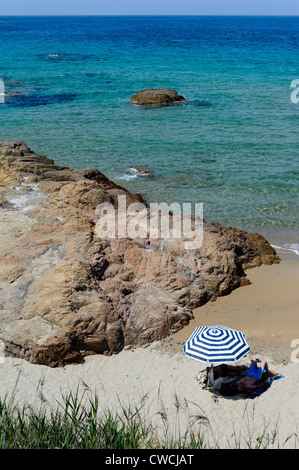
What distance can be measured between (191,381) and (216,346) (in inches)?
32.2

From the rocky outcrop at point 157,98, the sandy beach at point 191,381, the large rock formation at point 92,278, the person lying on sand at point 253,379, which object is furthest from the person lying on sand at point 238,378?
the rocky outcrop at point 157,98

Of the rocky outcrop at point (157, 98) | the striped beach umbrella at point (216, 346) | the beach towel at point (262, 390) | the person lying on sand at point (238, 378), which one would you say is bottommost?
the beach towel at point (262, 390)

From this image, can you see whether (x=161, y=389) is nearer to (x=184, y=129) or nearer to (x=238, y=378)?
(x=238, y=378)

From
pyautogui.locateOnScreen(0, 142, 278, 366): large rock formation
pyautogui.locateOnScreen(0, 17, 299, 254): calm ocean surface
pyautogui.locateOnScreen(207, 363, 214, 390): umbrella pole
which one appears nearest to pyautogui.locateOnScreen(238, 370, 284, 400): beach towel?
pyautogui.locateOnScreen(207, 363, 214, 390): umbrella pole

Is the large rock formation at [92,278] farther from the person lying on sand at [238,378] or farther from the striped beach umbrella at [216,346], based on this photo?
the person lying on sand at [238,378]

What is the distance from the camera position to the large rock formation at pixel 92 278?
10406mm

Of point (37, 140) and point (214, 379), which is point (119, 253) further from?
point (37, 140)

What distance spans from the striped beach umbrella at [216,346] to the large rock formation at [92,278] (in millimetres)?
1228

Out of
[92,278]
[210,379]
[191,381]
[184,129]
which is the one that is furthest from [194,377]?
[184,129]

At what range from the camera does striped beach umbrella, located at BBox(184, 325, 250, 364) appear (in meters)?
9.61

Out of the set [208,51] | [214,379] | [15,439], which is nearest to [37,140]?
[214,379]

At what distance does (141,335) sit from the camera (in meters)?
10.9

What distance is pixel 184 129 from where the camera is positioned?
101ft
